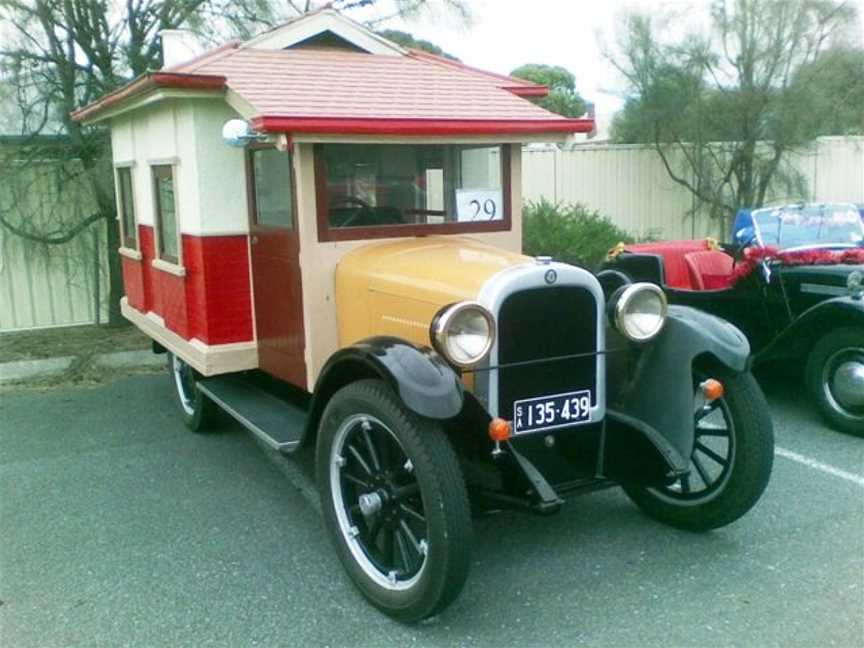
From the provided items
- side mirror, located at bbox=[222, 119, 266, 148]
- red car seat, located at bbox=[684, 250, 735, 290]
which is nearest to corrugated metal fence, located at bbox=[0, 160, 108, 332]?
side mirror, located at bbox=[222, 119, 266, 148]

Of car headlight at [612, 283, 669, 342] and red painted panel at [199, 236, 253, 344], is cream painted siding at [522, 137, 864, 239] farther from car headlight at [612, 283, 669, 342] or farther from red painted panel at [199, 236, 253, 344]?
car headlight at [612, 283, 669, 342]

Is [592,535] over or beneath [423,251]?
beneath

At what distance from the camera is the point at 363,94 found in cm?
445

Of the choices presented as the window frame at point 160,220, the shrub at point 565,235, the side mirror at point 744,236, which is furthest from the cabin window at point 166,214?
the shrub at point 565,235

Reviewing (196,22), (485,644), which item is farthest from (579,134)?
(196,22)

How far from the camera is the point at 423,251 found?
163 inches

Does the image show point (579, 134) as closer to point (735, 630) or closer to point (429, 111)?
point (429, 111)

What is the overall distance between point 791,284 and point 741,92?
6900 millimetres

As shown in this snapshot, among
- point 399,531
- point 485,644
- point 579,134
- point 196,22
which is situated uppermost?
point 196,22

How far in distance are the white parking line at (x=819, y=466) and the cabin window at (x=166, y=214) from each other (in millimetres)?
3751

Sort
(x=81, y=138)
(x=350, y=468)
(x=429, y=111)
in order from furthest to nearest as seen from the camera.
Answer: (x=81, y=138) → (x=429, y=111) → (x=350, y=468)

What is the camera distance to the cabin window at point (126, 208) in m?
6.30

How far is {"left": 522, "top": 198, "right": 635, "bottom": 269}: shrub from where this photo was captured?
355 inches

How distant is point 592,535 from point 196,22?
250 inches
